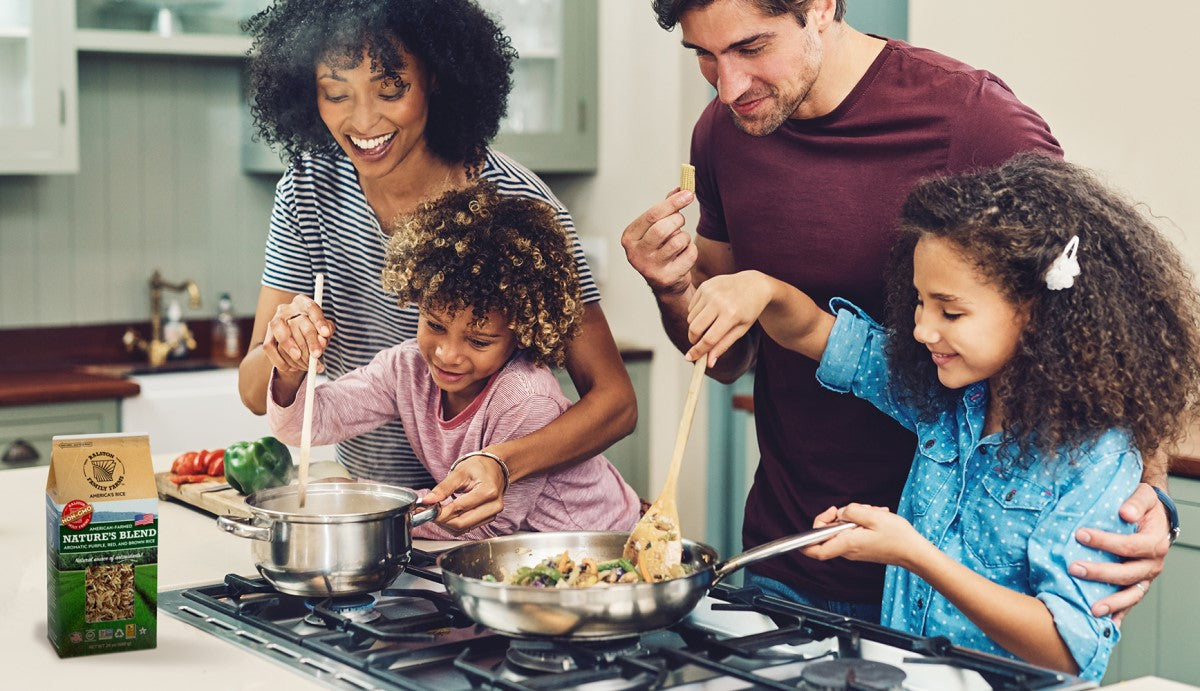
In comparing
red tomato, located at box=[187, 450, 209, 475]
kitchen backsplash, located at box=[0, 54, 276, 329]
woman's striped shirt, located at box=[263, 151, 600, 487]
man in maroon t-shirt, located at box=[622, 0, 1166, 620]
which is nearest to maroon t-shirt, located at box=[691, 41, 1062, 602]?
man in maroon t-shirt, located at box=[622, 0, 1166, 620]

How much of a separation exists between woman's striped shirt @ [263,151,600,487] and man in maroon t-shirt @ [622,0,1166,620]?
1.08 feet

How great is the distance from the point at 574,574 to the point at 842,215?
67 cm

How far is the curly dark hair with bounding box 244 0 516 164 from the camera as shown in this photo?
1.86 metres

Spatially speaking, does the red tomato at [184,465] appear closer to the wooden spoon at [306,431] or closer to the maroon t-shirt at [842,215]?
the wooden spoon at [306,431]

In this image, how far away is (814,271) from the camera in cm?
174

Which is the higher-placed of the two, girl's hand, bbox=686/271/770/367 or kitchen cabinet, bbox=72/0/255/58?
kitchen cabinet, bbox=72/0/255/58

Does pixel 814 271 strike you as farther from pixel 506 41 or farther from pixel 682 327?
pixel 506 41

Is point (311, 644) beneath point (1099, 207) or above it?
beneath

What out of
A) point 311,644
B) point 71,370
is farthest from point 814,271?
point 71,370

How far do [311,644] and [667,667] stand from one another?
1.06 feet

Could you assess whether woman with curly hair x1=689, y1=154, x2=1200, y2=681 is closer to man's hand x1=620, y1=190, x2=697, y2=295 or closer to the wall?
man's hand x1=620, y1=190, x2=697, y2=295

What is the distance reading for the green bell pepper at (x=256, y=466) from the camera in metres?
1.91

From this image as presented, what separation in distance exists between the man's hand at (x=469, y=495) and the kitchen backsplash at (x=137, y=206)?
256 cm

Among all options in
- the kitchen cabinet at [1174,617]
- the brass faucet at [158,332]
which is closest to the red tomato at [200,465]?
the kitchen cabinet at [1174,617]
